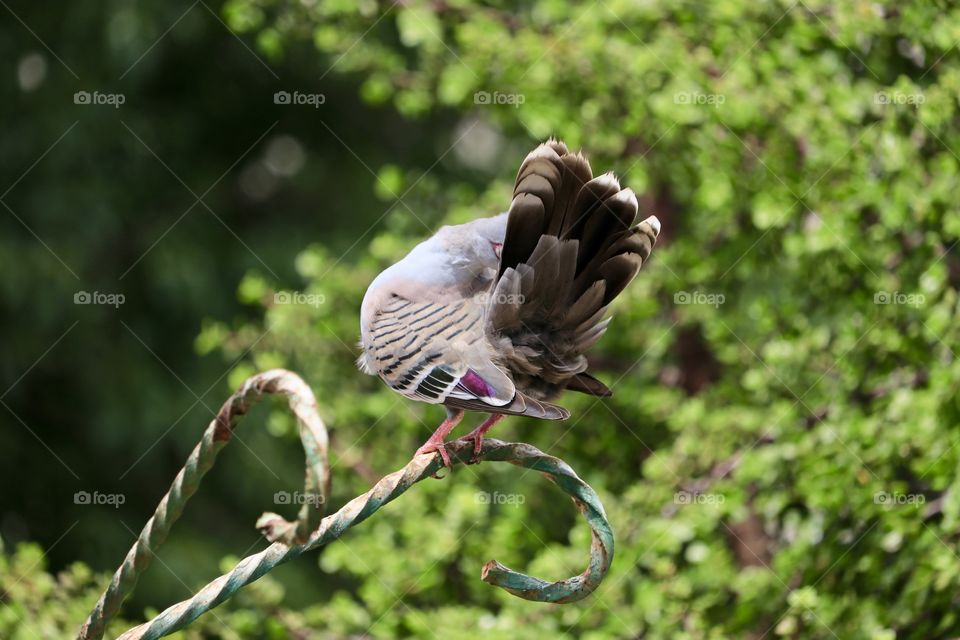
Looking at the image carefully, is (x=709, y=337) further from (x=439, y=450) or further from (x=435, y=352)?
(x=439, y=450)

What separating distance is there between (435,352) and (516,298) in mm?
248

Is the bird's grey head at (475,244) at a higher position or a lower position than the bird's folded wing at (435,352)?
higher

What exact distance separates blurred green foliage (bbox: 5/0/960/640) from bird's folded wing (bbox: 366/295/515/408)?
1.14 m

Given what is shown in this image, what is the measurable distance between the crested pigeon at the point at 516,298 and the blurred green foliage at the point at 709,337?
100cm

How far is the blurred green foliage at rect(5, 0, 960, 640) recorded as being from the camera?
10.1ft

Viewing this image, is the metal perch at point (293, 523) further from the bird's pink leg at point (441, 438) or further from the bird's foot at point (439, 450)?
the bird's pink leg at point (441, 438)

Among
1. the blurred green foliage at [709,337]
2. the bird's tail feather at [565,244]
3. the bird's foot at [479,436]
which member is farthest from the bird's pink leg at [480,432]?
the blurred green foliage at [709,337]

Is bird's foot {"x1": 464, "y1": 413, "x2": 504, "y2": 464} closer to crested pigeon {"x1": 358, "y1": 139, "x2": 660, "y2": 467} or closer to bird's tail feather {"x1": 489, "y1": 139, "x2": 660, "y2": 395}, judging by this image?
crested pigeon {"x1": 358, "y1": 139, "x2": 660, "y2": 467}

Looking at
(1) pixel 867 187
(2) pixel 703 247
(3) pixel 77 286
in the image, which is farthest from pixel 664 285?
(3) pixel 77 286

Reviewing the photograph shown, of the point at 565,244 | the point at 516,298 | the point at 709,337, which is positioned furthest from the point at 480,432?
the point at 709,337

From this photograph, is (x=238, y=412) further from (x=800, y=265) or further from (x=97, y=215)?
(x=97, y=215)

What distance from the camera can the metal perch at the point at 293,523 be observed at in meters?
1.43

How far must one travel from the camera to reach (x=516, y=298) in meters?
2.29

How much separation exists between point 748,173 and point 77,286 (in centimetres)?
522
